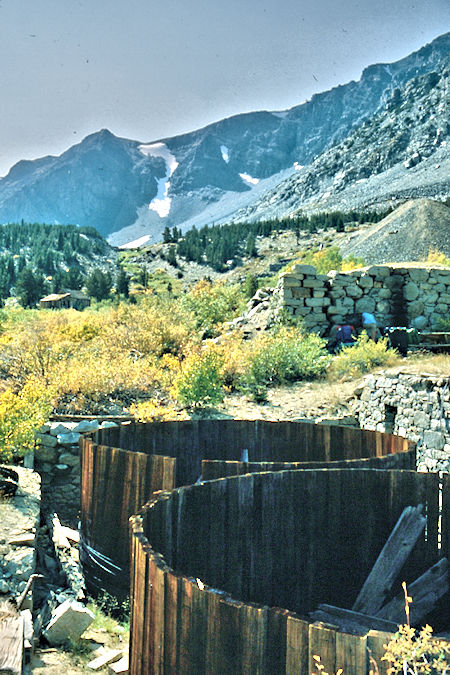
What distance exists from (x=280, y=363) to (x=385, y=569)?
8120 mm

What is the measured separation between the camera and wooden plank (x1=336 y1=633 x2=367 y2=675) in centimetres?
223

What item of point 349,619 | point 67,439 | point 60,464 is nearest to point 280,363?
point 67,439

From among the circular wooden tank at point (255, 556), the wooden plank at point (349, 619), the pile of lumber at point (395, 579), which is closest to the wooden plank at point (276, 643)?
the circular wooden tank at point (255, 556)

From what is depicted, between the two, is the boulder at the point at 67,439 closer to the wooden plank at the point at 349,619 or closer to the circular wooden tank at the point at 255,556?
the circular wooden tank at the point at 255,556

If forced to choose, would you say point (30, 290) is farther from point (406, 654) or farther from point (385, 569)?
point (406, 654)

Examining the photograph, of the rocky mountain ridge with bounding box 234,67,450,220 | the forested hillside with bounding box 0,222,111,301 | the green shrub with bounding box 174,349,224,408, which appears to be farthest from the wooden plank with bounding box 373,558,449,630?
the rocky mountain ridge with bounding box 234,67,450,220

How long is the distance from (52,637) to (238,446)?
3.29 meters

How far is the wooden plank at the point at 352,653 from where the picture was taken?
7.32 ft

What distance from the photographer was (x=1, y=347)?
12664mm

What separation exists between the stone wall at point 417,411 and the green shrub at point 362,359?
7.72 ft

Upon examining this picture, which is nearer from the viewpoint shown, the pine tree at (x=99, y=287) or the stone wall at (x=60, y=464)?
the stone wall at (x=60, y=464)

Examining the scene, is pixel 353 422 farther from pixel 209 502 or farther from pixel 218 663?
pixel 218 663

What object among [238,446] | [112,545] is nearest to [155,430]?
[238,446]

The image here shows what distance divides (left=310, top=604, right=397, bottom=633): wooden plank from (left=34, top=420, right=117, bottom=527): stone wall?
412 centimetres
